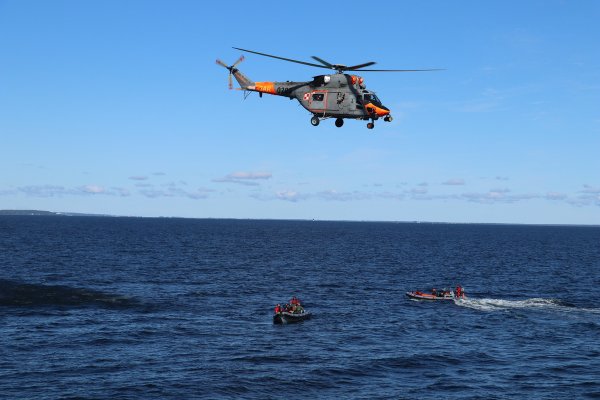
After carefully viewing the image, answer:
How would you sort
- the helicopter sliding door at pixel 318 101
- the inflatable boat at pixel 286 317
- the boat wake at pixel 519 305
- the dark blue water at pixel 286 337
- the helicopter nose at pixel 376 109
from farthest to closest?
the boat wake at pixel 519 305
the inflatable boat at pixel 286 317
the dark blue water at pixel 286 337
the helicopter sliding door at pixel 318 101
the helicopter nose at pixel 376 109

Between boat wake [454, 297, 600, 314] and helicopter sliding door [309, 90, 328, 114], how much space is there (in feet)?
170

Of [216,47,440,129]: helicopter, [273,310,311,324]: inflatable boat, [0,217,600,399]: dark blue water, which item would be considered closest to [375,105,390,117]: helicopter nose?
[216,47,440,129]: helicopter

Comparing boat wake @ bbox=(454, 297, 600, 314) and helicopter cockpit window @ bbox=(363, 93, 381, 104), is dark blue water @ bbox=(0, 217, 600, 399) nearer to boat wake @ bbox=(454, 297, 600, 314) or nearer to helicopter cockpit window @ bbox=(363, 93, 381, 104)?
boat wake @ bbox=(454, 297, 600, 314)

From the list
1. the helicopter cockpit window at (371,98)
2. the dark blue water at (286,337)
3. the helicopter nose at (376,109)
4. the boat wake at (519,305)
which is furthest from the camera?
the boat wake at (519,305)

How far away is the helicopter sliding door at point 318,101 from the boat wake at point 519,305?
52.0 m

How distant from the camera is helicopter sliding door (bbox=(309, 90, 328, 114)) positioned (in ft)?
151

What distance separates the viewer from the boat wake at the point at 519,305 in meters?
85.7

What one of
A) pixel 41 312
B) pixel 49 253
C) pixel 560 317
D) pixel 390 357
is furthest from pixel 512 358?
pixel 49 253

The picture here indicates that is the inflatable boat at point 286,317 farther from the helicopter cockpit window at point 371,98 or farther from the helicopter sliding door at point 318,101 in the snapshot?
the helicopter cockpit window at point 371,98

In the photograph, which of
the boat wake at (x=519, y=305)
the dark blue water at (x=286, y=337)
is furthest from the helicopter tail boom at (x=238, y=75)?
the boat wake at (x=519, y=305)

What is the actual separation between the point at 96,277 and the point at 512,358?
8004 centimetres

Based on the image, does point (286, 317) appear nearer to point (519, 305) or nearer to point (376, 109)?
point (376, 109)

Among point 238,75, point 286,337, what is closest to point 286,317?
point 286,337

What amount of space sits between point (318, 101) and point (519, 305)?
57.9 meters
